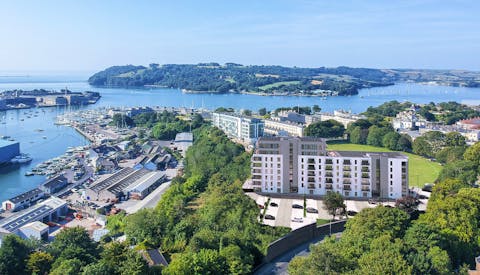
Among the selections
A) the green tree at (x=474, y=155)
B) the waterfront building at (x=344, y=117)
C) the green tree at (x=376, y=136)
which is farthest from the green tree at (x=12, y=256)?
the waterfront building at (x=344, y=117)

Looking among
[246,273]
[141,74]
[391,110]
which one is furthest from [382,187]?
[141,74]

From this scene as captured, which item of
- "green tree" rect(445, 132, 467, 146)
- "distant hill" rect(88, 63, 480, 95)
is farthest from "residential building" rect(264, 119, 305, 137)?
"distant hill" rect(88, 63, 480, 95)

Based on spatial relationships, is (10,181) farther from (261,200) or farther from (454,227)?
(454,227)

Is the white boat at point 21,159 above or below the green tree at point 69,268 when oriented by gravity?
below

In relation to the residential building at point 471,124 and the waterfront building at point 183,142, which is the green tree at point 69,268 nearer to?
the waterfront building at point 183,142

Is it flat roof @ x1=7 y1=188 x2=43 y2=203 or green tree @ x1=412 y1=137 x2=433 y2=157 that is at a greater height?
green tree @ x1=412 y1=137 x2=433 y2=157

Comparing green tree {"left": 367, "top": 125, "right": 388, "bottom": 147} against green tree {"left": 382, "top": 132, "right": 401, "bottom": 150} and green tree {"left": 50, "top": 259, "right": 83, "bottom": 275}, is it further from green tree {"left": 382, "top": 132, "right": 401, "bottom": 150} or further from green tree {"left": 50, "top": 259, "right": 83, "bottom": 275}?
green tree {"left": 50, "top": 259, "right": 83, "bottom": 275}

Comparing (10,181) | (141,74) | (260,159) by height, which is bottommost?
(10,181)
